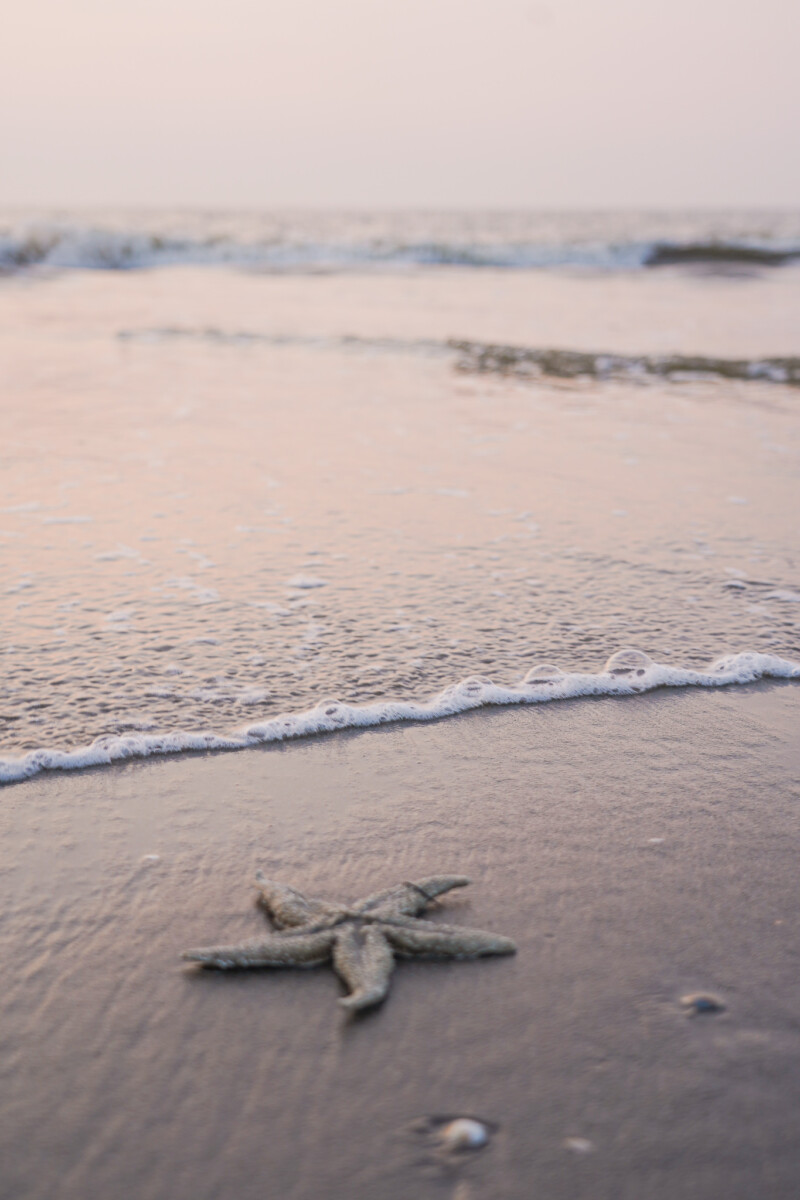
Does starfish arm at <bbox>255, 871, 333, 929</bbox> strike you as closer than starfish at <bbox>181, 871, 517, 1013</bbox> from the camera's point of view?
No

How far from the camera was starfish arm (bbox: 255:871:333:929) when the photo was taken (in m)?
2.61

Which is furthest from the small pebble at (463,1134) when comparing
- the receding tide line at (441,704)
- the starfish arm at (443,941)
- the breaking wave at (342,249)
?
the breaking wave at (342,249)

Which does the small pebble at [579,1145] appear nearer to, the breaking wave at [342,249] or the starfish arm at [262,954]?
the starfish arm at [262,954]

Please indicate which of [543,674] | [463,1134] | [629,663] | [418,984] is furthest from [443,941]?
[629,663]

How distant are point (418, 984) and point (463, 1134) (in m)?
0.45

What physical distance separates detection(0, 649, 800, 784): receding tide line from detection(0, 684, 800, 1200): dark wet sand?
9 cm

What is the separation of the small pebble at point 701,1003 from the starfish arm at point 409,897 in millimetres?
645

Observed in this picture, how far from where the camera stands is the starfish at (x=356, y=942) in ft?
7.98

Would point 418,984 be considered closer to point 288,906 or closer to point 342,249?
point 288,906

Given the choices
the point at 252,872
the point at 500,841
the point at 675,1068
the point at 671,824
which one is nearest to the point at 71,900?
the point at 252,872

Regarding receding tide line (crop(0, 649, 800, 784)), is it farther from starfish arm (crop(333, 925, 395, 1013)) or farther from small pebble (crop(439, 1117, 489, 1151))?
small pebble (crop(439, 1117, 489, 1151))

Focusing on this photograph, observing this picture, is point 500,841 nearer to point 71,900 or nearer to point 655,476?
point 71,900

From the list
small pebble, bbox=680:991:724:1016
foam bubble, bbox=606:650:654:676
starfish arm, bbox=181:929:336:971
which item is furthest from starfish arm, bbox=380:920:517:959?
foam bubble, bbox=606:650:654:676

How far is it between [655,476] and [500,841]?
15.6 ft
